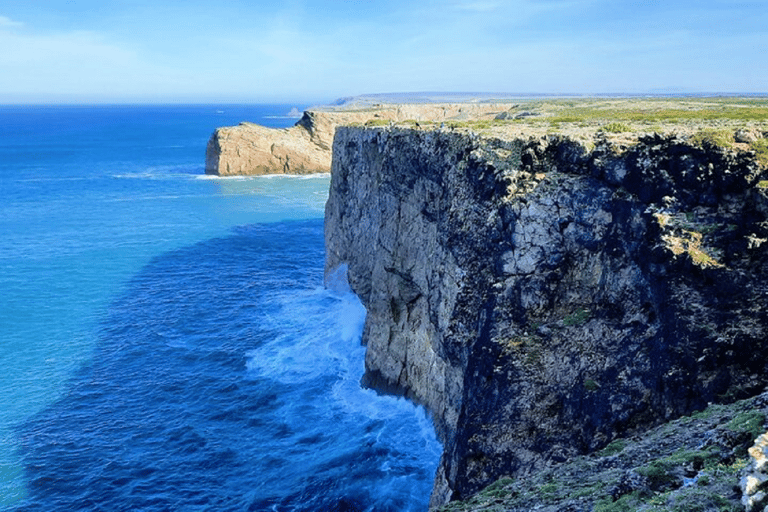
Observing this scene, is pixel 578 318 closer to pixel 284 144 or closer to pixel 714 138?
pixel 714 138

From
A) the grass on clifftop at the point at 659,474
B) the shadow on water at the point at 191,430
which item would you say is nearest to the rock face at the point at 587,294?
the grass on clifftop at the point at 659,474

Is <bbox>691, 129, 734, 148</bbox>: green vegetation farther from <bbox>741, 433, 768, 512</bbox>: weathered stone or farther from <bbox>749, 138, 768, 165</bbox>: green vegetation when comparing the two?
<bbox>741, 433, 768, 512</bbox>: weathered stone

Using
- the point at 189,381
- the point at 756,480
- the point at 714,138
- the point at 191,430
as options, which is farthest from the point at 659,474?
the point at 189,381

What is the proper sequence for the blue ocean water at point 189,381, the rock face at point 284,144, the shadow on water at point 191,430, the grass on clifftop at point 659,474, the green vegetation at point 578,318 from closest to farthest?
the grass on clifftop at point 659,474 → the green vegetation at point 578,318 → the shadow on water at point 191,430 → the blue ocean water at point 189,381 → the rock face at point 284,144

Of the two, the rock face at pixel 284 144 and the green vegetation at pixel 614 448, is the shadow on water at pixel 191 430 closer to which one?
the green vegetation at pixel 614 448

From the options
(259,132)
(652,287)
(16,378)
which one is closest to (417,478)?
(652,287)

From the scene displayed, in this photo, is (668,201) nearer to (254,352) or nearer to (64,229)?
(254,352)

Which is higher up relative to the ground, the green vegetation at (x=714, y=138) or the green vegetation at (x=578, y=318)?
the green vegetation at (x=714, y=138)
